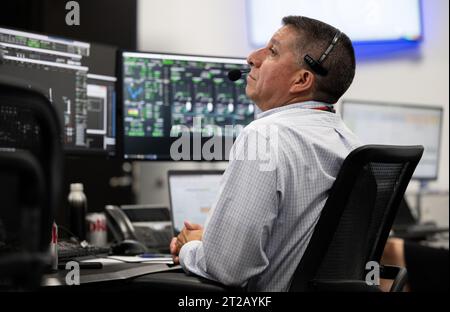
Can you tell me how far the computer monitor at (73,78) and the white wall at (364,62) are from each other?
1.48m

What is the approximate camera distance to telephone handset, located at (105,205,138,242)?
2277mm

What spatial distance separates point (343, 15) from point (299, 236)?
2.41 m

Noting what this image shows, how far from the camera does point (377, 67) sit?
372 cm

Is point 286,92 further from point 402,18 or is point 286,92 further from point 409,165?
point 402,18

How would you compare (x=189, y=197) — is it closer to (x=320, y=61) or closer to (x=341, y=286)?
(x=320, y=61)

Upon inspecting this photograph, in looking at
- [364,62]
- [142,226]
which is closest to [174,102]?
[142,226]

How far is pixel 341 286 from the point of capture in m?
1.42

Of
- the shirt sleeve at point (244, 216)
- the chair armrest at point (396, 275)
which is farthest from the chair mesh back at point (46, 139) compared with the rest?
the chair armrest at point (396, 275)

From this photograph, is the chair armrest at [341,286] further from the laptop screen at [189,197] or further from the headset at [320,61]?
the laptop screen at [189,197]

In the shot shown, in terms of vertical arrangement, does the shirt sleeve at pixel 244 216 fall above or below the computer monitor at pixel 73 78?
below

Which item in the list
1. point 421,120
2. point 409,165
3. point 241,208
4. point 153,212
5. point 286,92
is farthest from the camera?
point 421,120

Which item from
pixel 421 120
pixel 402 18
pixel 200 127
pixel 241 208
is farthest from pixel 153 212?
pixel 402 18

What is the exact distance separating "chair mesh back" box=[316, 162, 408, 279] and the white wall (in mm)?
2270

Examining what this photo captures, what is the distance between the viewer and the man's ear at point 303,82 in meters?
1.63
